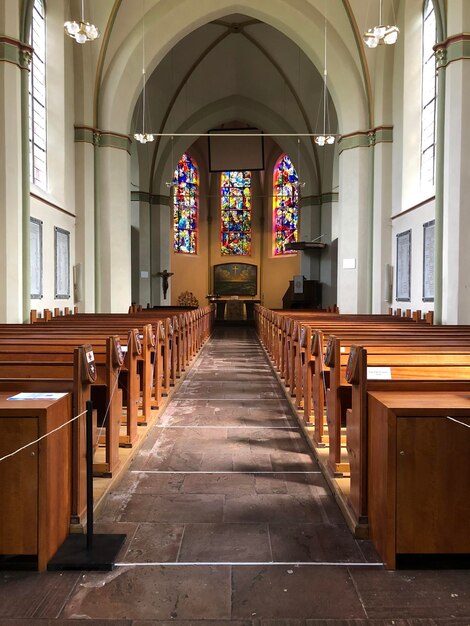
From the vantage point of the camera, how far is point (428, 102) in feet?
36.6

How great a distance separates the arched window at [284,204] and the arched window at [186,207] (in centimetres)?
425

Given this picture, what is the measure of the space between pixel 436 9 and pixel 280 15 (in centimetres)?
514

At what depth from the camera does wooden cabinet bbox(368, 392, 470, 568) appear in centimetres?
264

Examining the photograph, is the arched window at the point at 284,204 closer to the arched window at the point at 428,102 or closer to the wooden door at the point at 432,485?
the arched window at the point at 428,102

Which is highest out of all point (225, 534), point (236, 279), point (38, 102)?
point (38, 102)

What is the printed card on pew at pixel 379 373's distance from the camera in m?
3.24

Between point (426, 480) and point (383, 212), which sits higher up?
point (383, 212)

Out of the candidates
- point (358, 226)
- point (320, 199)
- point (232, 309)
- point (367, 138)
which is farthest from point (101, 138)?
point (232, 309)

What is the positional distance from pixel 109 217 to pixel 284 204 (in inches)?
602

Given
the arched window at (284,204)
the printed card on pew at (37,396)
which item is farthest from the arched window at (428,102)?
the arched window at (284,204)

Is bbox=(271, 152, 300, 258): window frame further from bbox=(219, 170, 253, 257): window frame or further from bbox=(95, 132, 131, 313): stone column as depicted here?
bbox=(95, 132, 131, 313): stone column

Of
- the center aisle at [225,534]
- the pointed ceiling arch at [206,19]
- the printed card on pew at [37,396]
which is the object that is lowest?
the center aisle at [225,534]

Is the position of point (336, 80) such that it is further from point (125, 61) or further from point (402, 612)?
point (402, 612)

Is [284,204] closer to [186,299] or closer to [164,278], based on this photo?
[186,299]
